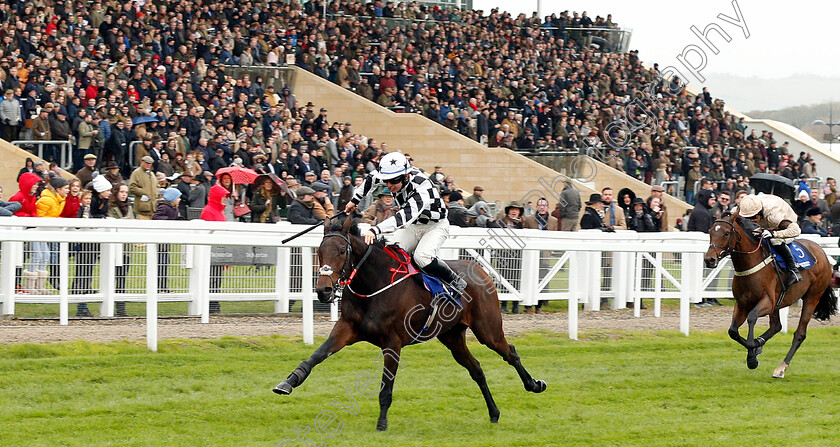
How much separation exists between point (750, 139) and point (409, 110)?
10.0m

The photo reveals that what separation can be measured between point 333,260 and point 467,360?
1319 mm

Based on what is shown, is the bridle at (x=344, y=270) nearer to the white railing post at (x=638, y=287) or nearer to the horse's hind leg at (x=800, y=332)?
the horse's hind leg at (x=800, y=332)

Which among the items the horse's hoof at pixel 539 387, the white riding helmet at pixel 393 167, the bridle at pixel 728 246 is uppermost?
the white riding helmet at pixel 393 167

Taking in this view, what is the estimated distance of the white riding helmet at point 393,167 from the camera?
22.1 feet

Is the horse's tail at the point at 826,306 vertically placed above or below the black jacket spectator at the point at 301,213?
below

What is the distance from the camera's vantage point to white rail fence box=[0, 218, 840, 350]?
911 centimetres

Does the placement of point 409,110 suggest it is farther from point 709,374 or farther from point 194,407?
point 194,407

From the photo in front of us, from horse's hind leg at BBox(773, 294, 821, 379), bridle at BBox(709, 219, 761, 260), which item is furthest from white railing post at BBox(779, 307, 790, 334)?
bridle at BBox(709, 219, 761, 260)

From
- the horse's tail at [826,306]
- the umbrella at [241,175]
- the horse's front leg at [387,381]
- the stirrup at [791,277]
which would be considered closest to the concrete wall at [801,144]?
the umbrella at [241,175]

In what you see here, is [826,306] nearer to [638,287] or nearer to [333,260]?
[638,287]

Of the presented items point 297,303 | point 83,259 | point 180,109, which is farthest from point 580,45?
point 83,259

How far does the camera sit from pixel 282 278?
1074 cm

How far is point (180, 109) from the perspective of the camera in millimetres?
17469

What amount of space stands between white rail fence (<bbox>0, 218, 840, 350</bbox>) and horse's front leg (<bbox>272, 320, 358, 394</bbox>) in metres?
2.29
